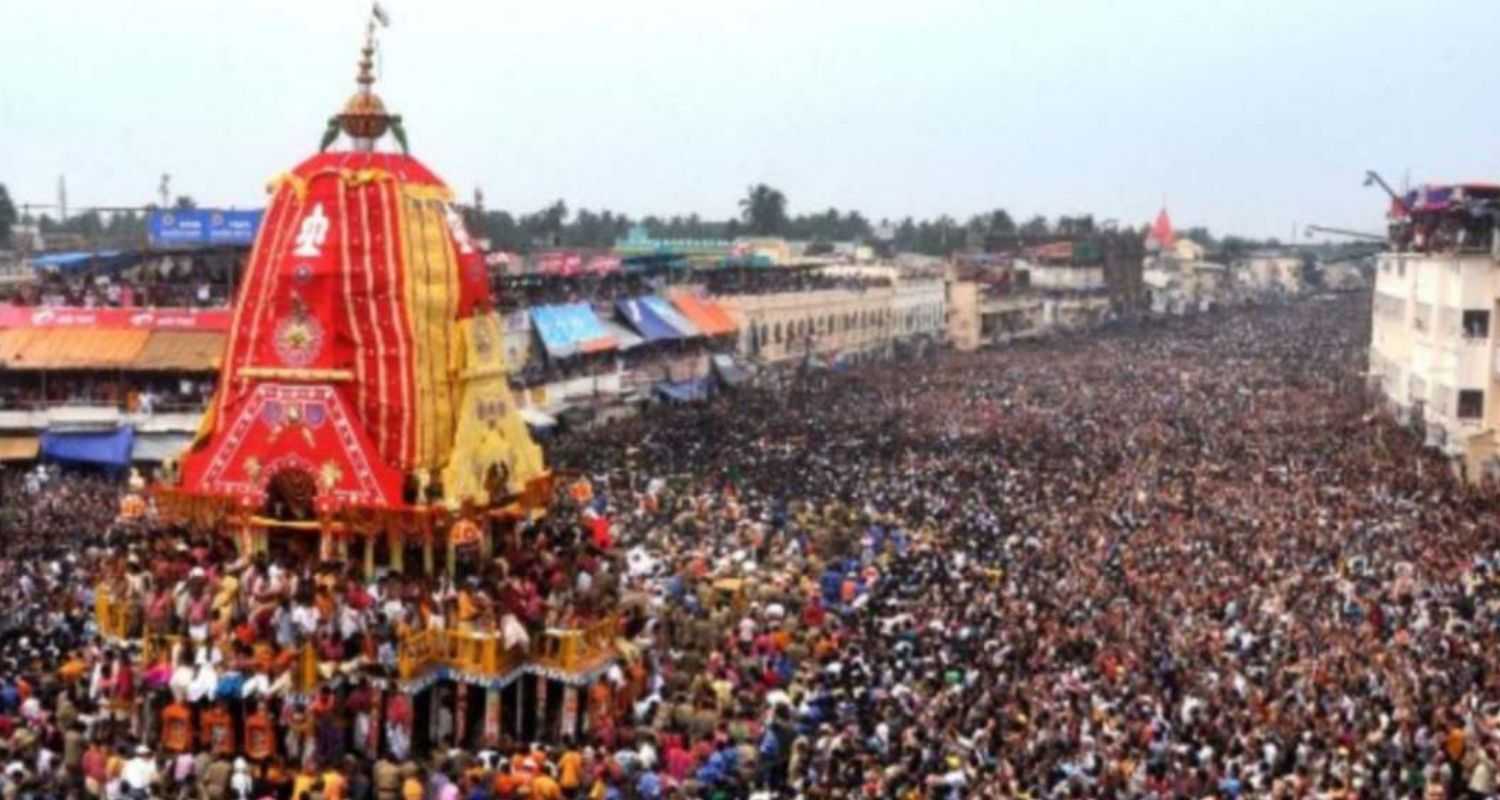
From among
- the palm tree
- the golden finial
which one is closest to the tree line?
the palm tree

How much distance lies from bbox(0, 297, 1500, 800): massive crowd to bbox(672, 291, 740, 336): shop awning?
18052mm

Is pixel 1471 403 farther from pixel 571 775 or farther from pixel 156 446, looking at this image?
pixel 571 775

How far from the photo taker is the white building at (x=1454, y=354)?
4056 centimetres

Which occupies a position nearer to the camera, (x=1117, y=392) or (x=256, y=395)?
(x=256, y=395)

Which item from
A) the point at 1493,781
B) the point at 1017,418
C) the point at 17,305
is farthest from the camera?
the point at 1017,418

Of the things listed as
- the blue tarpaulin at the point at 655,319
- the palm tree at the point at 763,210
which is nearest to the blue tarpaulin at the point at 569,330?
the blue tarpaulin at the point at 655,319

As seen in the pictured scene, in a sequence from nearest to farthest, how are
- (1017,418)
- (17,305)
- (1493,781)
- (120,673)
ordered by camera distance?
(1493,781) < (120,673) < (17,305) < (1017,418)

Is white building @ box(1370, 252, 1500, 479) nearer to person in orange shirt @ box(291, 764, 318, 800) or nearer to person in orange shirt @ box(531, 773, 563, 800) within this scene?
person in orange shirt @ box(531, 773, 563, 800)

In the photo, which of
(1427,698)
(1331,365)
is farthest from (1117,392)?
(1427,698)

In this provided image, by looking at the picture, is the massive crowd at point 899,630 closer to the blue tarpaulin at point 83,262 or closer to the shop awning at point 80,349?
the shop awning at point 80,349

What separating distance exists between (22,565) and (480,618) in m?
10.4

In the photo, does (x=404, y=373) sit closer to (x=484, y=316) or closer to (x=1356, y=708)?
(x=484, y=316)

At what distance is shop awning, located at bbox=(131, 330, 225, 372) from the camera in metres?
36.3

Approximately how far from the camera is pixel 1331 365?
254 ft
